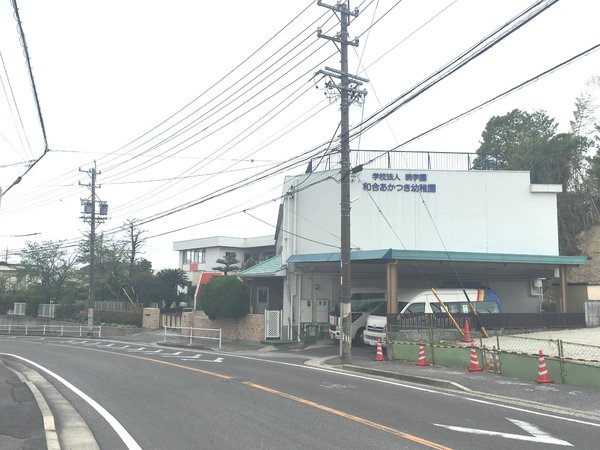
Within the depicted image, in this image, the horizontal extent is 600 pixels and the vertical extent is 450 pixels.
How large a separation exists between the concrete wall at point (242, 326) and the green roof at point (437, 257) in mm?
4221

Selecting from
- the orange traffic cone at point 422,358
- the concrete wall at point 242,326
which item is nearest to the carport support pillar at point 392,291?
the orange traffic cone at point 422,358

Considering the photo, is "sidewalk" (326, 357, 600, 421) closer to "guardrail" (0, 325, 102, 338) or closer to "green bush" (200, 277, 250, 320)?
"green bush" (200, 277, 250, 320)

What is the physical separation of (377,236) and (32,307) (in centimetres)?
3605

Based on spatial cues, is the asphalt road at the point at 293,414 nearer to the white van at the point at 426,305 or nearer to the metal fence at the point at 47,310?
the white van at the point at 426,305

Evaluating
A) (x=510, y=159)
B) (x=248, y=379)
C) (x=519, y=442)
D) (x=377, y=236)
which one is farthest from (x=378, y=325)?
(x=510, y=159)

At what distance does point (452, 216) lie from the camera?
82.1 feet

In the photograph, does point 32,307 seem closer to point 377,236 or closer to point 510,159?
point 377,236

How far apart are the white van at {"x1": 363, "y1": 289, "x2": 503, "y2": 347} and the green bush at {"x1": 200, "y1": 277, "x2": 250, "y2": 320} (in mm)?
8447

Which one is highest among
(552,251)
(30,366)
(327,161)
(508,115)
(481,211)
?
(508,115)

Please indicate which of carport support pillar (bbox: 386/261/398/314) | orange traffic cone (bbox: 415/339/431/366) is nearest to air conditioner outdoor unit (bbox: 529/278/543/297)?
carport support pillar (bbox: 386/261/398/314)

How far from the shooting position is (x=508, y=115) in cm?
4844

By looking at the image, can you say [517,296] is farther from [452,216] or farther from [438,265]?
[438,265]

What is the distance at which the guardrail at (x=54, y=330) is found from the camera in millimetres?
36906

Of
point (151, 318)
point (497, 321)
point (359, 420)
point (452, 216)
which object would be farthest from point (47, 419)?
point (151, 318)
